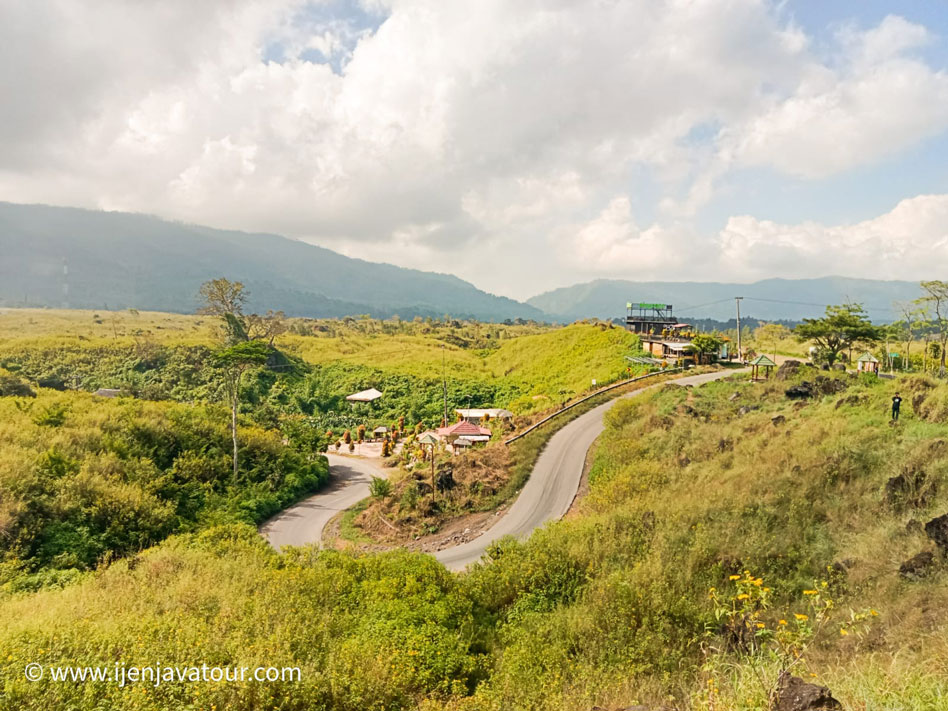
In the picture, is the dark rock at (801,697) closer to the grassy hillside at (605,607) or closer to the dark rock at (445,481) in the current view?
the grassy hillside at (605,607)

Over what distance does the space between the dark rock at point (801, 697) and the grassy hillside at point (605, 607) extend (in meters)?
0.30

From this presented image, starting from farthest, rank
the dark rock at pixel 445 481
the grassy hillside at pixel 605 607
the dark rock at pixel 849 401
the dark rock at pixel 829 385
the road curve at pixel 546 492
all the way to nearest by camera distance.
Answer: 1. the dark rock at pixel 829 385
2. the dark rock at pixel 445 481
3. the dark rock at pixel 849 401
4. the road curve at pixel 546 492
5. the grassy hillside at pixel 605 607

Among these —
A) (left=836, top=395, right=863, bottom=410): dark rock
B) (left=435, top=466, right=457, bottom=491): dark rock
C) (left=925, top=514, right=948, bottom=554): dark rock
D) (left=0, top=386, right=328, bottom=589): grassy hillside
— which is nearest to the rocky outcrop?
(left=836, top=395, right=863, bottom=410): dark rock

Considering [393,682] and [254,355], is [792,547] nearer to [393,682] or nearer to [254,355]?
[393,682]

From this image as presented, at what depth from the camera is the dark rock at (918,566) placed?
32.2ft

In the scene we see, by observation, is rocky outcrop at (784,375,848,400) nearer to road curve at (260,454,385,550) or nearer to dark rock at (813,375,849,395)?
dark rock at (813,375,849,395)

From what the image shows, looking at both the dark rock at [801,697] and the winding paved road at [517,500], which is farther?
the winding paved road at [517,500]

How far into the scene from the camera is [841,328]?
3606 cm

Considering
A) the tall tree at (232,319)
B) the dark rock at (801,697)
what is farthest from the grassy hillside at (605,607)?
the tall tree at (232,319)

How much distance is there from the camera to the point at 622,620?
380 inches

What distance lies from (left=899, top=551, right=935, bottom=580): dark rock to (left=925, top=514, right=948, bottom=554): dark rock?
44 cm

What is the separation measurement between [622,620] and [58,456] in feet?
67.9

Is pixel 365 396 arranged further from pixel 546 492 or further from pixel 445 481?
pixel 546 492

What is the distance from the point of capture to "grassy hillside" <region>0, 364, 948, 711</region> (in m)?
6.55
